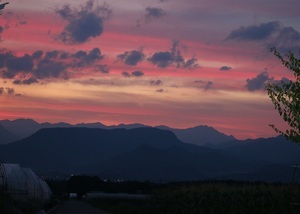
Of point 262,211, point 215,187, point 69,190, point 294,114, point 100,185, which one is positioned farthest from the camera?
point 69,190

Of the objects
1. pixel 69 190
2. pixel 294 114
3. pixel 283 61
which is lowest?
pixel 69 190

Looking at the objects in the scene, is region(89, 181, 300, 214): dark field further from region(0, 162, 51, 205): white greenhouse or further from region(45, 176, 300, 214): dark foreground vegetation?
region(0, 162, 51, 205): white greenhouse

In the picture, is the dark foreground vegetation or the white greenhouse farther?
the white greenhouse

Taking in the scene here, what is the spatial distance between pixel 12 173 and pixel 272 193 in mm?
19608

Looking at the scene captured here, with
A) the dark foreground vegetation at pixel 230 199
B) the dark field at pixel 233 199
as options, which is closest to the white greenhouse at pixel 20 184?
the dark foreground vegetation at pixel 230 199

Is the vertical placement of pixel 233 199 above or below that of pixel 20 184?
above

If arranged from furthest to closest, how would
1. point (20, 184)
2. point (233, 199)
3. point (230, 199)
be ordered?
point (20, 184), point (230, 199), point (233, 199)

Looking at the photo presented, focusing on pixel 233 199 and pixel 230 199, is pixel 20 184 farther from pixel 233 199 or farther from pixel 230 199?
pixel 233 199

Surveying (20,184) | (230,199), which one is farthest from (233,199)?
(20,184)

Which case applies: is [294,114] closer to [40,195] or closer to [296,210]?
[296,210]

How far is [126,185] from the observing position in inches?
5384

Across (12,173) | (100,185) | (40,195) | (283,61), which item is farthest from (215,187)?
(100,185)

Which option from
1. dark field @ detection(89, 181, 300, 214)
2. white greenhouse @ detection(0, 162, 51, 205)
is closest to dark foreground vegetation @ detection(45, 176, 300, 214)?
dark field @ detection(89, 181, 300, 214)

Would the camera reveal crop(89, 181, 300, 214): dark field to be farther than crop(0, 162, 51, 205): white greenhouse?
No
